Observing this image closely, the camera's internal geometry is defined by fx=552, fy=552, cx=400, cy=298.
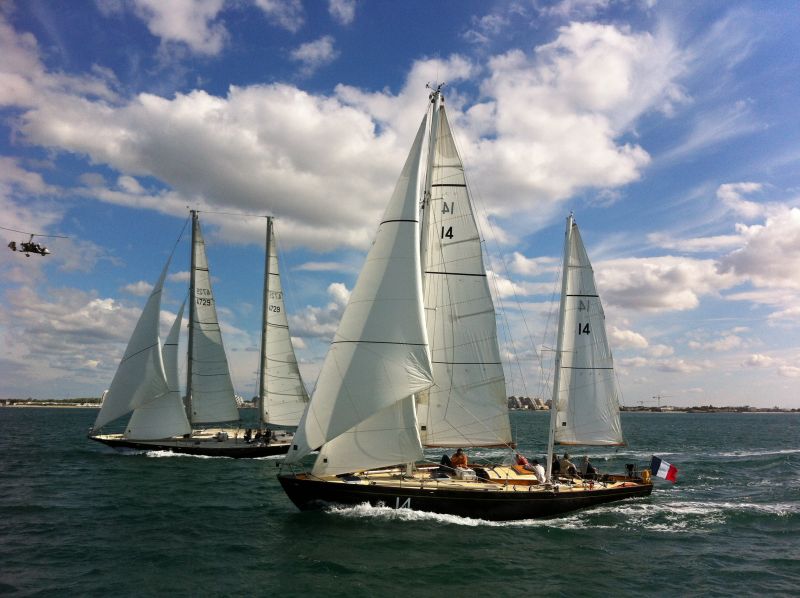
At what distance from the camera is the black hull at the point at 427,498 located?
2061cm

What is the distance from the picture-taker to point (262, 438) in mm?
40469

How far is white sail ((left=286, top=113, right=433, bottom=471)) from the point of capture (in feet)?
65.3

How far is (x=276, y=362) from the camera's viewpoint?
1711 inches

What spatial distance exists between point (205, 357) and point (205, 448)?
275 inches

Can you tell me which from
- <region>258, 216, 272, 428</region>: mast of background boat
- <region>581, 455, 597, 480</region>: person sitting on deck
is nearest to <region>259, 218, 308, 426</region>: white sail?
<region>258, 216, 272, 428</region>: mast of background boat

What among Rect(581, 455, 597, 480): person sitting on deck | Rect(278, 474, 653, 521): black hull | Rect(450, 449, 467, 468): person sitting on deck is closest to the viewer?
Rect(278, 474, 653, 521): black hull

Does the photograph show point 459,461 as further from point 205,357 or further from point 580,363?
point 205,357

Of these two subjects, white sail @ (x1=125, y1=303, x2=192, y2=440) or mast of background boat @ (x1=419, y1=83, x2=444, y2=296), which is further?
white sail @ (x1=125, y1=303, x2=192, y2=440)

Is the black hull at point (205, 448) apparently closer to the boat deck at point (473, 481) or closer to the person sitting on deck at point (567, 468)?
the boat deck at point (473, 481)

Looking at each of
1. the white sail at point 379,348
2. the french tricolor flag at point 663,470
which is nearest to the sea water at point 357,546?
the french tricolor flag at point 663,470

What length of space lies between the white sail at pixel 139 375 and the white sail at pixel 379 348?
22.0 m

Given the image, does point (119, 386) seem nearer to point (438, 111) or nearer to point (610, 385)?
point (438, 111)

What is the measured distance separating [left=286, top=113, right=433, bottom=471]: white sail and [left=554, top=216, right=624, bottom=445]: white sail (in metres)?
8.09

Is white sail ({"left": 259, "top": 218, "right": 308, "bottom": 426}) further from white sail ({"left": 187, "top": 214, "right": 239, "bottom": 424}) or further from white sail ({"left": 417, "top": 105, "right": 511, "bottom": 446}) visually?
white sail ({"left": 417, "top": 105, "right": 511, "bottom": 446})
